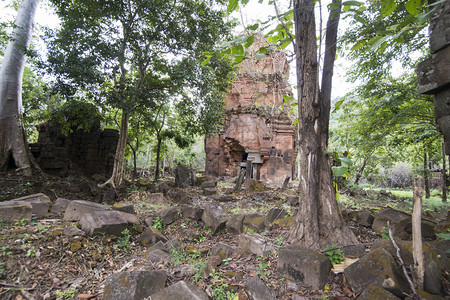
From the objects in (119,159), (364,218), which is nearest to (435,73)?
(364,218)

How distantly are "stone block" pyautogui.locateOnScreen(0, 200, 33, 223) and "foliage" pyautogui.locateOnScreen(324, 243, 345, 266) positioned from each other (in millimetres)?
4406

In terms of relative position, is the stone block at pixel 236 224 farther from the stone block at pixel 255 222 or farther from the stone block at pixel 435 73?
the stone block at pixel 435 73

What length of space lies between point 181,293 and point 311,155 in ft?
6.64

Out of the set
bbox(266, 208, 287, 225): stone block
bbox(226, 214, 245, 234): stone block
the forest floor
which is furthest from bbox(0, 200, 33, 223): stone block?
bbox(266, 208, 287, 225): stone block

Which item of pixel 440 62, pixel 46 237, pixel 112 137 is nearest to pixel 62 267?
pixel 46 237

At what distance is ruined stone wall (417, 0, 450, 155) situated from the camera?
1.74 metres

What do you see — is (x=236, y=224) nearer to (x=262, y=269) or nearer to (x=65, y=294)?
(x=262, y=269)

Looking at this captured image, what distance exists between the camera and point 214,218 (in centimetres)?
408

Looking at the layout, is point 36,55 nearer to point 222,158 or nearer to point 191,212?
point 191,212

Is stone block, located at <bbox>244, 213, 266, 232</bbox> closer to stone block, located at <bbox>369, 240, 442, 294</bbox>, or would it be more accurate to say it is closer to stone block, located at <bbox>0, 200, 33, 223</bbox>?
stone block, located at <bbox>369, 240, 442, 294</bbox>

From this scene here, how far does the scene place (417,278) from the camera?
5.69ft

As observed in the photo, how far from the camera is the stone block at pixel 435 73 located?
1.75 meters

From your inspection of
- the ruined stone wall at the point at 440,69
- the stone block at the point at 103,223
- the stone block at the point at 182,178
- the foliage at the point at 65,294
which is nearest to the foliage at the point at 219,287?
the foliage at the point at 65,294

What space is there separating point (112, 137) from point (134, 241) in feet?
27.7
